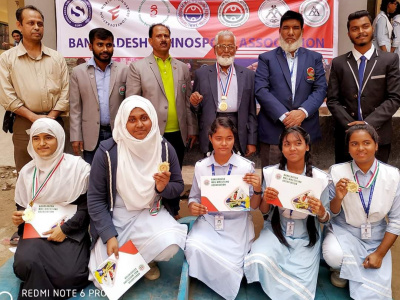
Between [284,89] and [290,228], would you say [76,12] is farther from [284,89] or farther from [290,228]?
[290,228]

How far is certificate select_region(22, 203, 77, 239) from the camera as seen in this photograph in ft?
8.86

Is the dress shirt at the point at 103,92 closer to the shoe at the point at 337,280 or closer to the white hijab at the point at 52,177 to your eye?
the white hijab at the point at 52,177

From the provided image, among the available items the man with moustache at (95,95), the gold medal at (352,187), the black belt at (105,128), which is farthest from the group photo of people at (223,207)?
the black belt at (105,128)

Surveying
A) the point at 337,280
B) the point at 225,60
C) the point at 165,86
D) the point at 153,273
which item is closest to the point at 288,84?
the point at 225,60

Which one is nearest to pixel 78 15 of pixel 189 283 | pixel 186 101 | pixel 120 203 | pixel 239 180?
pixel 186 101

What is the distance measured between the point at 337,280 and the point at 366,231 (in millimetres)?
421

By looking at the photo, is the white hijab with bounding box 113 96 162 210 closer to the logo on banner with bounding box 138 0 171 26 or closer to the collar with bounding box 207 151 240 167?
the collar with bounding box 207 151 240 167

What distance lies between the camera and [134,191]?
277cm

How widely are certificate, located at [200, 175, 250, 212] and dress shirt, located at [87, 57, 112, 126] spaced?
58.0 inches

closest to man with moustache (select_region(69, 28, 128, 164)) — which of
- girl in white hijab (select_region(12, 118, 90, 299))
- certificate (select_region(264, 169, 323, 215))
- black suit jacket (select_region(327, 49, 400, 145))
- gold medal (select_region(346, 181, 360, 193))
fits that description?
girl in white hijab (select_region(12, 118, 90, 299))

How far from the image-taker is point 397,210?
269 cm

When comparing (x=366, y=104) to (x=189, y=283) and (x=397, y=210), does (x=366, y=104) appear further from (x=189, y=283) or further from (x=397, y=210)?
(x=189, y=283)

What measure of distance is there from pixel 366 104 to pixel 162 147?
6.42ft

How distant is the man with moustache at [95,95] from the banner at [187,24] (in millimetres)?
1581
